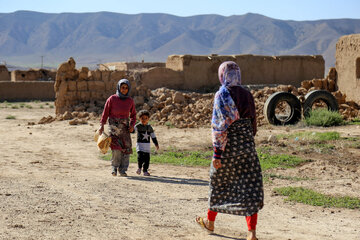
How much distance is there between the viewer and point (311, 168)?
28.1 feet

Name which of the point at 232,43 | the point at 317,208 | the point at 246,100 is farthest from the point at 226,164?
the point at 232,43

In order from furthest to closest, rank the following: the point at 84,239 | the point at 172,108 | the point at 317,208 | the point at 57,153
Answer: the point at 172,108 < the point at 57,153 < the point at 317,208 < the point at 84,239

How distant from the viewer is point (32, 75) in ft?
109

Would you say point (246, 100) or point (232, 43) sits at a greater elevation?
point (232, 43)

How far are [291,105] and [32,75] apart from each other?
892 inches

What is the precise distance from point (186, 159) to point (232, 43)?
7229 inches

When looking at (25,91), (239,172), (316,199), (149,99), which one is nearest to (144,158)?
(316,199)

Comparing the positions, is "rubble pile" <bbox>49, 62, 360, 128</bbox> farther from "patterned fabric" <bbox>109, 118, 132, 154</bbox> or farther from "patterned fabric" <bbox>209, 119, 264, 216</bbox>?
"patterned fabric" <bbox>209, 119, 264, 216</bbox>

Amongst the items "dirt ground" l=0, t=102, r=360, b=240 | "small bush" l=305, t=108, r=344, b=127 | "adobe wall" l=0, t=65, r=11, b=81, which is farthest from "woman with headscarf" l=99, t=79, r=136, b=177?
"adobe wall" l=0, t=65, r=11, b=81

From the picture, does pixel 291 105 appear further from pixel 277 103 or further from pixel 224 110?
pixel 224 110

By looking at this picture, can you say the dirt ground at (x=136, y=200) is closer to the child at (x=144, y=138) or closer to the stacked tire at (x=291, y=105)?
the child at (x=144, y=138)

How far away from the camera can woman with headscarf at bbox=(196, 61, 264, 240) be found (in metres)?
4.60

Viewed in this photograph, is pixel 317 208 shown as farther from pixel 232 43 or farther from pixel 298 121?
pixel 232 43

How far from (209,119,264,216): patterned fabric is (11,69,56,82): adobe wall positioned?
29.7 metres
